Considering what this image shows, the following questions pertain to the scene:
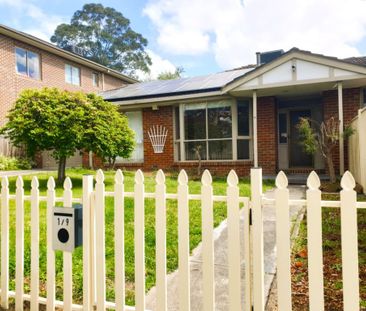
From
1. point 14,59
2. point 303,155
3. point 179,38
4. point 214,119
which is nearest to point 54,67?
point 14,59

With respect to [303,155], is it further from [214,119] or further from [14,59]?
[14,59]

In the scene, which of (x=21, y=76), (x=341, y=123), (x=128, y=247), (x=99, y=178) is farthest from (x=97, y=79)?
(x=99, y=178)

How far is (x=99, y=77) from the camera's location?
872 inches

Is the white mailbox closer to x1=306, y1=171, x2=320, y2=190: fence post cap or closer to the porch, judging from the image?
x1=306, y1=171, x2=320, y2=190: fence post cap

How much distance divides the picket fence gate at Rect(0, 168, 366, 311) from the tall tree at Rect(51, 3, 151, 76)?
45069 millimetres

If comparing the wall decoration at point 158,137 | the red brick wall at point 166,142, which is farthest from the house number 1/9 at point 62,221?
the wall decoration at point 158,137

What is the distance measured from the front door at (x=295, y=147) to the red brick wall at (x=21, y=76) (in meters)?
11.8

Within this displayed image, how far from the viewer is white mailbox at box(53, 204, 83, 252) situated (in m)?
2.60

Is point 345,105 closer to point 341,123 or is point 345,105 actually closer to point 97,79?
point 341,123

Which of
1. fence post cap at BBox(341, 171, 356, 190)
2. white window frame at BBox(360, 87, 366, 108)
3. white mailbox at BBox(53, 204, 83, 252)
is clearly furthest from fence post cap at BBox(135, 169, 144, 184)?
white window frame at BBox(360, 87, 366, 108)

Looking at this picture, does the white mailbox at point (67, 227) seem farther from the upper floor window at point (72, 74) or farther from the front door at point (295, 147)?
the upper floor window at point (72, 74)

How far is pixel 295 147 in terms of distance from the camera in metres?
12.7

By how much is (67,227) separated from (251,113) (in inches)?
385

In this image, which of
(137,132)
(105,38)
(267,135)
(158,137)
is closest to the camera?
(267,135)
